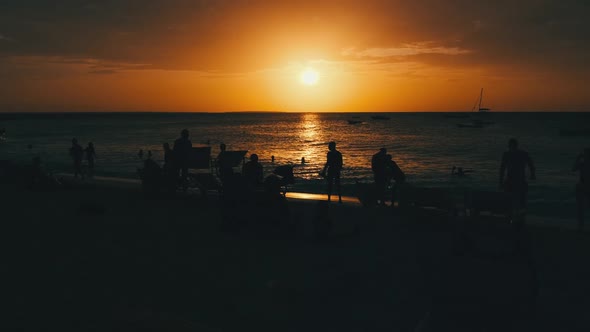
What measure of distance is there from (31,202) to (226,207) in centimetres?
639

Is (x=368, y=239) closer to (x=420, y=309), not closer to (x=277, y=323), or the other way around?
(x=420, y=309)

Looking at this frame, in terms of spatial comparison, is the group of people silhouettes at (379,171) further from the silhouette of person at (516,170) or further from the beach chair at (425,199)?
the beach chair at (425,199)

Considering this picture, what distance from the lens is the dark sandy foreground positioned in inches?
186

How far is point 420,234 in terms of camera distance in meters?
8.48

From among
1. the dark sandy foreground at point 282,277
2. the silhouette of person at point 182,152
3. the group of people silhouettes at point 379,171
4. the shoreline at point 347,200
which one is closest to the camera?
the dark sandy foreground at point 282,277

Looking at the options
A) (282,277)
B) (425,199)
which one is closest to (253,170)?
(425,199)

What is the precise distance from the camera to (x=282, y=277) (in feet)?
20.2

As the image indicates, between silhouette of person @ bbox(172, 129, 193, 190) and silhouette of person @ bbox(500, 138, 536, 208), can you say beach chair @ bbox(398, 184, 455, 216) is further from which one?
silhouette of person @ bbox(172, 129, 193, 190)

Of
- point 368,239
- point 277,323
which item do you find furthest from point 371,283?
point 368,239

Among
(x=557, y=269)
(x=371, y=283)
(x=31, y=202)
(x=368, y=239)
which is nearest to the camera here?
(x=371, y=283)

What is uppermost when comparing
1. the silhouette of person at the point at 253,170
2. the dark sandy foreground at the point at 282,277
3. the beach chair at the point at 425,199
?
the silhouette of person at the point at 253,170

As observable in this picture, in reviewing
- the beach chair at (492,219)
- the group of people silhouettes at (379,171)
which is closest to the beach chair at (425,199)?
the beach chair at (492,219)

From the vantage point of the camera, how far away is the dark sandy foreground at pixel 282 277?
4.73m

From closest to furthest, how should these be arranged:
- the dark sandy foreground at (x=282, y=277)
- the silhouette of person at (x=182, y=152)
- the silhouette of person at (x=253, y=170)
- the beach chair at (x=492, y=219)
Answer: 1. the dark sandy foreground at (x=282, y=277)
2. the beach chair at (x=492, y=219)
3. the silhouette of person at (x=253, y=170)
4. the silhouette of person at (x=182, y=152)
